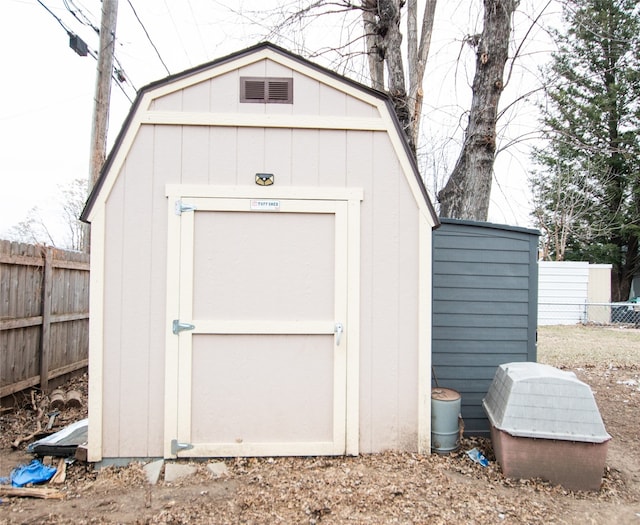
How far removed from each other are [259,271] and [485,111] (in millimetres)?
3812

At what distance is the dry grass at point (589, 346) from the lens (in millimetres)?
7976

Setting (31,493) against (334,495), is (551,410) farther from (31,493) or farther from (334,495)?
(31,493)

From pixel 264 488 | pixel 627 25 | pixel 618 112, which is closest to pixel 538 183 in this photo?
pixel 618 112

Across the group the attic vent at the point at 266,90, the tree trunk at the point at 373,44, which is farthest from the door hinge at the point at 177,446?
the tree trunk at the point at 373,44

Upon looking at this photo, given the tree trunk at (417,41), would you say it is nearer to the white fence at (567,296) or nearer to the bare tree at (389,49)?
the bare tree at (389,49)

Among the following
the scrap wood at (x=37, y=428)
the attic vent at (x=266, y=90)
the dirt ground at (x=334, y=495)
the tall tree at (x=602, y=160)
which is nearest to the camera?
the dirt ground at (x=334, y=495)

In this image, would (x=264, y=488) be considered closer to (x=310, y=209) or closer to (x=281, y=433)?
(x=281, y=433)

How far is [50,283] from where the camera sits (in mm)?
5297

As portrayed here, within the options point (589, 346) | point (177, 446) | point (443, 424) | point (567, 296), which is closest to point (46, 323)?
point (177, 446)

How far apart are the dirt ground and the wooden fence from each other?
1.20 m

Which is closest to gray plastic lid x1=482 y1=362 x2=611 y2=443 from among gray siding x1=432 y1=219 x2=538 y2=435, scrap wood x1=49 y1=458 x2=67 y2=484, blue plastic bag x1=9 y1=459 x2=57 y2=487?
gray siding x1=432 y1=219 x2=538 y2=435

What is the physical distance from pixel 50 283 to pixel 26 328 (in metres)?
0.61

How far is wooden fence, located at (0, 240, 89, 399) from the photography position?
458cm

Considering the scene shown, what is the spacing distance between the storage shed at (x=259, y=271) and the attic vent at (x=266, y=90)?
0.03ft
